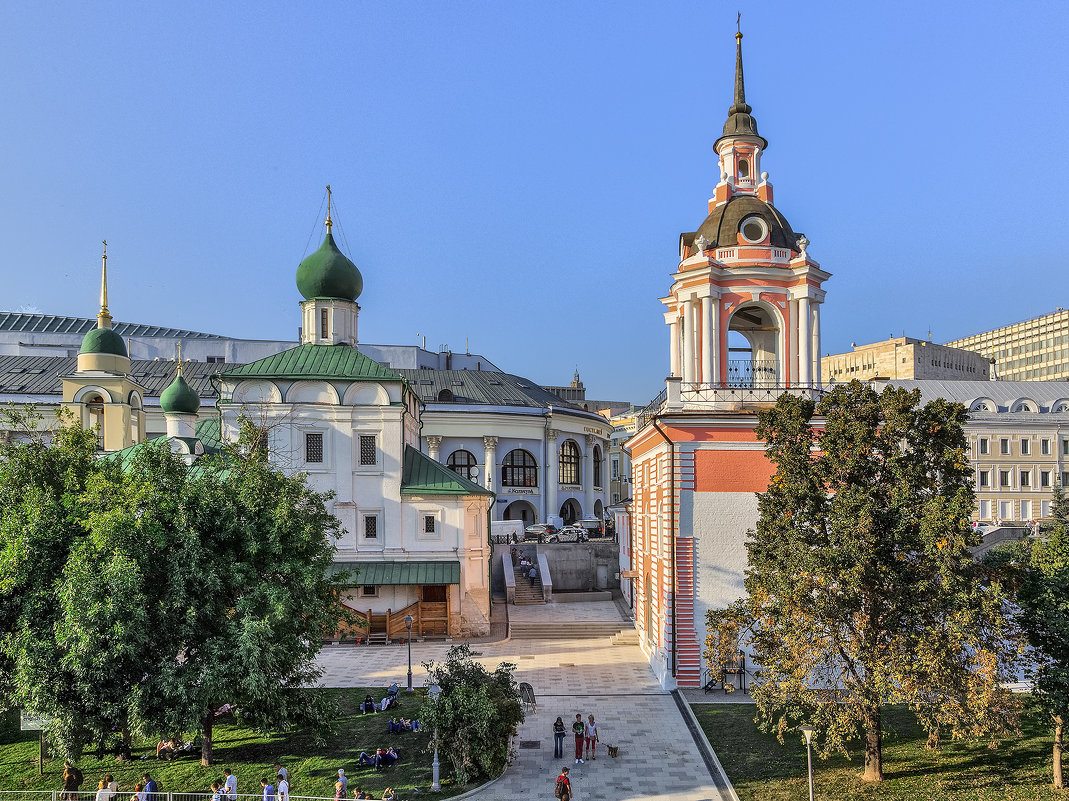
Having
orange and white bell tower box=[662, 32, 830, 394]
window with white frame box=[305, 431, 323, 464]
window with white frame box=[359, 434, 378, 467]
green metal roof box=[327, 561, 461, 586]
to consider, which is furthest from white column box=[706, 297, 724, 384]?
window with white frame box=[305, 431, 323, 464]

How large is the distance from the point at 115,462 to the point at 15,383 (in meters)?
42.4

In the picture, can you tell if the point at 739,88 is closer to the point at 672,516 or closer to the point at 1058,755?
the point at 672,516

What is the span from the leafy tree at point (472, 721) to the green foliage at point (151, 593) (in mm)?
3006

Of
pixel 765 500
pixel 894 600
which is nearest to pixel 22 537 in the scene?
pixel 765 500

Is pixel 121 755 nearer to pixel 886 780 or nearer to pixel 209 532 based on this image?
pixel 209 532

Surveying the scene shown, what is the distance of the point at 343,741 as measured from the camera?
2203 cm

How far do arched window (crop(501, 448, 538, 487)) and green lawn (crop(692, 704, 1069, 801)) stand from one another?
3898cm

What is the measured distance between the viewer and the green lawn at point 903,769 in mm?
17500

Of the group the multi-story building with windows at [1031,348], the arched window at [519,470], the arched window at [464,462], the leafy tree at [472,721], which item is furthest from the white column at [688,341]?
the multi-story building with windows at [1031,348]

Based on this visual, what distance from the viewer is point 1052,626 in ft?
56.6

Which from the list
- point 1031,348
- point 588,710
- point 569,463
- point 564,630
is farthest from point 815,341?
point 1031,348

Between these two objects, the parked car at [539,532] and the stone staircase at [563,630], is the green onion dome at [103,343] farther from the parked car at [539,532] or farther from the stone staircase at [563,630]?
the parked car at [539,532]

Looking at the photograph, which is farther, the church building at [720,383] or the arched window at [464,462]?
the arched window at [464,462]

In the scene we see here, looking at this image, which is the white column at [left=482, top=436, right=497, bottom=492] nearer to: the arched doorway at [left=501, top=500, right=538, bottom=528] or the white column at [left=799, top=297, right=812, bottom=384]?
the arched doorway at [left=501, top=500, right=538, bottom=528]
